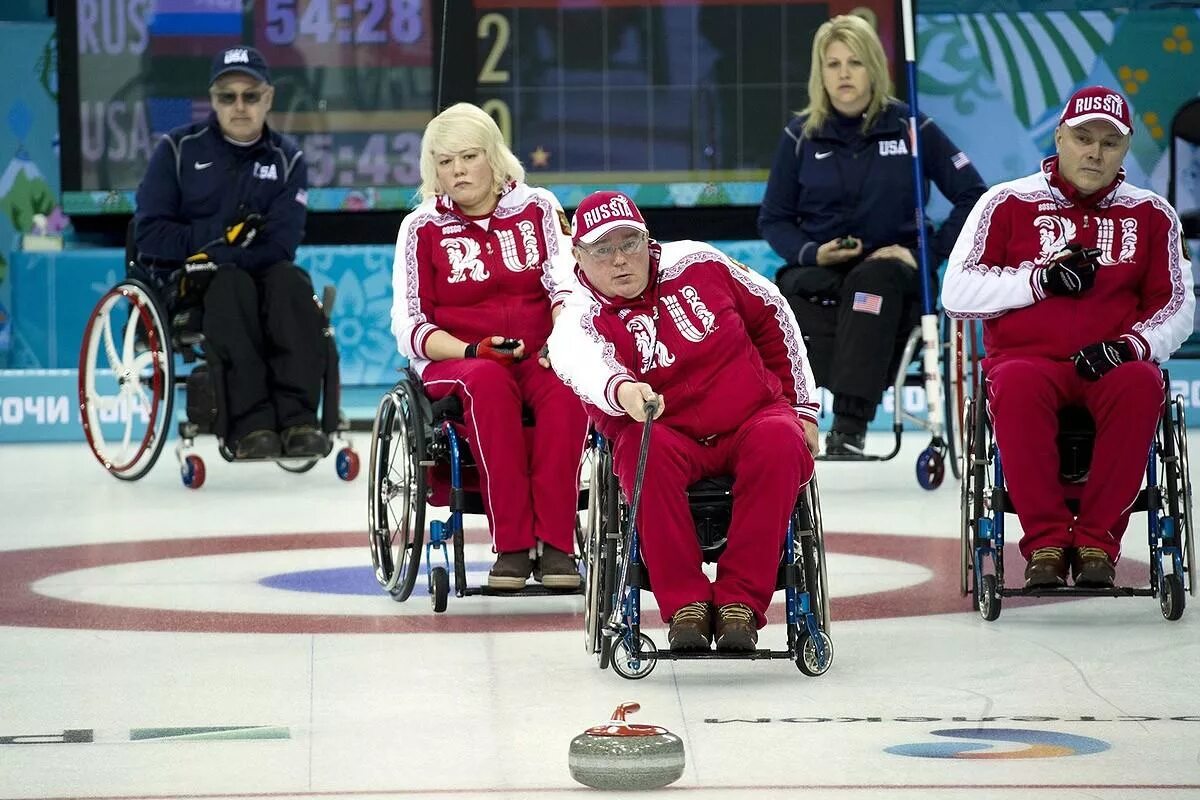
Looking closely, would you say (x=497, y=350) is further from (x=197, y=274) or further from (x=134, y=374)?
(x=134, y=374)

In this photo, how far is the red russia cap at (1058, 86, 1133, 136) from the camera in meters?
4.16

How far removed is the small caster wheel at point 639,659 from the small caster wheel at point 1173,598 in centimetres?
110

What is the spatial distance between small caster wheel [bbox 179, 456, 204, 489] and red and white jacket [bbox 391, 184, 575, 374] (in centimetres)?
253

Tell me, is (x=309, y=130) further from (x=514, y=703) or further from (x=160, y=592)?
(x=514, y=703)

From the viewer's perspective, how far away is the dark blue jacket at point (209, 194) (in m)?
6.57

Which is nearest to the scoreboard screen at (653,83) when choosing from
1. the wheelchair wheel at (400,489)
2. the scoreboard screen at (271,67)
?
the scoreboard screen at (271,67)

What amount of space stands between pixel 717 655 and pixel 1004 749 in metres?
0.62

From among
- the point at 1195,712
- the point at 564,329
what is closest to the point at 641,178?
the point at 564,329

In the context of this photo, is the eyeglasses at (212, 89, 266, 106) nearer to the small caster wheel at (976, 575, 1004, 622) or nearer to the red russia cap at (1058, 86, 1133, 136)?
the red russia cap at (1058, 86, 1133, 136)

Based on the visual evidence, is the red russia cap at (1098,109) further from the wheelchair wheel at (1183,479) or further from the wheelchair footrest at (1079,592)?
the wheelchair footrest at (1079,592)

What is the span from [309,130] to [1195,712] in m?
6.32

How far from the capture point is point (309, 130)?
8.94 metres

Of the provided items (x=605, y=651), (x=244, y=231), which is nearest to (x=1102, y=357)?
(x=605, y=651)

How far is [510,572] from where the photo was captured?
4.16 metres
